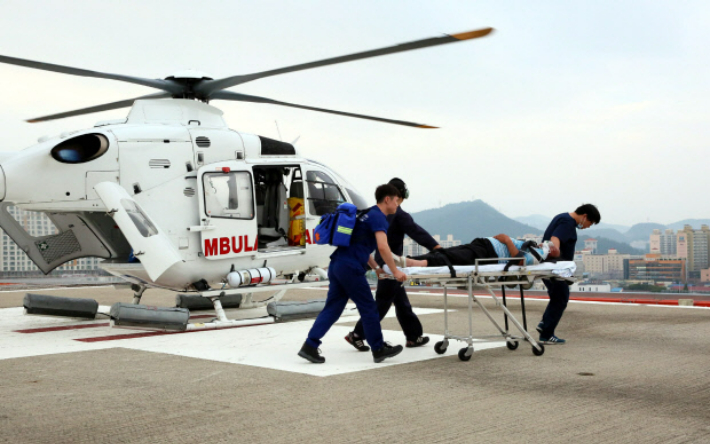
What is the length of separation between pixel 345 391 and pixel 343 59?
541 centimetres

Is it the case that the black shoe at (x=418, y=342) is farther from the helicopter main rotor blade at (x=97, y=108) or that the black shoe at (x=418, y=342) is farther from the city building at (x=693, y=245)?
the city building at (x=693, y=245)

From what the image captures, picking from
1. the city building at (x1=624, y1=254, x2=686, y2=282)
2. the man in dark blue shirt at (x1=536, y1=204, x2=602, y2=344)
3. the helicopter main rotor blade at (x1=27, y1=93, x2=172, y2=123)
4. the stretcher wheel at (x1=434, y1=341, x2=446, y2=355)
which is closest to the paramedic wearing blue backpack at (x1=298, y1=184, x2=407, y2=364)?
the stretcher wheel at (x1=434, y1=341, x2=446, y2=355)

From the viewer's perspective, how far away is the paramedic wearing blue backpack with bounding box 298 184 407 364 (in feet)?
21.7

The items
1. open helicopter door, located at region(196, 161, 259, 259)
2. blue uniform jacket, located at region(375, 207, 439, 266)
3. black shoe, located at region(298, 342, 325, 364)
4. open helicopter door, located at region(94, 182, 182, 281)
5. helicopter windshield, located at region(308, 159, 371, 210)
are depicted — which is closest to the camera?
black shoe, located at region(298, 342, 325, 364)

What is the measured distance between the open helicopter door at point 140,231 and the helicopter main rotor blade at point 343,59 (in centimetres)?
260

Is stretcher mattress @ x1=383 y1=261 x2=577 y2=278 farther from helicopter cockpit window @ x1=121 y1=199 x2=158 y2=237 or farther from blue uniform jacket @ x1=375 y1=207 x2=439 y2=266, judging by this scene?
helicopter cockpit window @ x1=121 y1=199 x2=158 y2=237

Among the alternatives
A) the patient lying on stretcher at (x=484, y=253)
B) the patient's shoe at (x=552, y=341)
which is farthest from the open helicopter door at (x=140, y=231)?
the patient's shoe at (x=552, y=341)

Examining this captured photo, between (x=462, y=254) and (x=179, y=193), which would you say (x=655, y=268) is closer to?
(x=179, y=193)

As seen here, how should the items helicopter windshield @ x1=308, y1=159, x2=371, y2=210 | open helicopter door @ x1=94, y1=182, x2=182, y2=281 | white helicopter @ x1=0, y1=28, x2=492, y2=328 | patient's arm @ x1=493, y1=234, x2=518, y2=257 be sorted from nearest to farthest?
patient's arm @ x1=493, y1=234, x2=518, y2=257 < open helicopter door @ x1=94, y1=182, x2=182, y2=281 < white helicopter @ x1=0, y1=28, x2=492, y2=328 < helicopter windshield @ x1=308, y1=159, x2=371, y2=210

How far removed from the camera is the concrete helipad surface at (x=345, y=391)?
14.0 feet

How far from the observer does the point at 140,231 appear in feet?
30.1

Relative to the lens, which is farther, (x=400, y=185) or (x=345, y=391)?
(x=400, y=185)

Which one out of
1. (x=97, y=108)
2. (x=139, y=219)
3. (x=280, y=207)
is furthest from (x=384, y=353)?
(x=97, y=108)

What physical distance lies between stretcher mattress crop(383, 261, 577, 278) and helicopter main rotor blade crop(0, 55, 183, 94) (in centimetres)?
574
